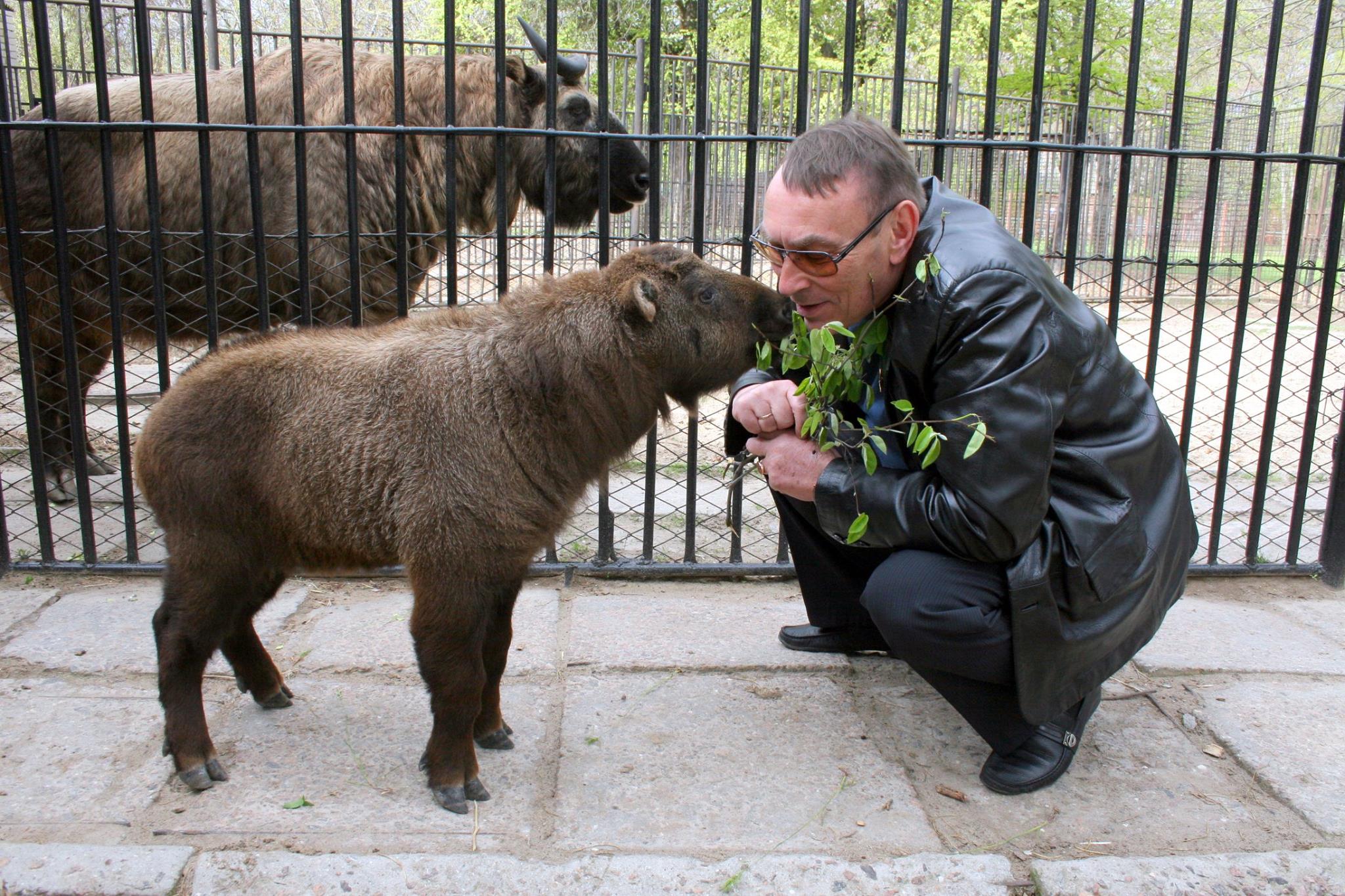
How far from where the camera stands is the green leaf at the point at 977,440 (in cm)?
249

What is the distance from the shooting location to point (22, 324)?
13.6ft

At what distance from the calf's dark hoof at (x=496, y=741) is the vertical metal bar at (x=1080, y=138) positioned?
2590mm

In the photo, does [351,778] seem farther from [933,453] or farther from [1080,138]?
[1080,138]

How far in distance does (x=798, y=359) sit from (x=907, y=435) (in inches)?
14.8

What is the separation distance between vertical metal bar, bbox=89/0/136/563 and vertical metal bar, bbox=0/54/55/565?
0.98 ft

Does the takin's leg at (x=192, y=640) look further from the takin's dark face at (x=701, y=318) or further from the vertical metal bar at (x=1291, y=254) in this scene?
the vertical metal bar at (x=1291, y=254)

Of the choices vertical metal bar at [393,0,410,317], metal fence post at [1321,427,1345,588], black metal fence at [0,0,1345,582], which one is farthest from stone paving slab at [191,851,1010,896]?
metal fence post at [1321,427,1345,588]

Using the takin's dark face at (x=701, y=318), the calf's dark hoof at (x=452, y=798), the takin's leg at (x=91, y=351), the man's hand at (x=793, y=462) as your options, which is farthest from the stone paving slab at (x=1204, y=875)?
the takin's leg at (x=91, y=351)

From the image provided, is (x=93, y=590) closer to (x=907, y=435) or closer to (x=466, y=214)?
(x=466, y=214)

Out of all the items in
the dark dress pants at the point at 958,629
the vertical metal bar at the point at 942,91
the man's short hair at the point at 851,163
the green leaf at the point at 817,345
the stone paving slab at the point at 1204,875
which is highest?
the vertical metal bar at the point at 942,91

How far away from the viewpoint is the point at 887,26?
66.5ft

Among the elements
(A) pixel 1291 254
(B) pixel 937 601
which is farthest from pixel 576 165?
(B) pixel 937 601

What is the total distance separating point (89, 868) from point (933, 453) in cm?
222

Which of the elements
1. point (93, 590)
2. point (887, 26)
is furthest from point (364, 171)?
point (887, 26)
